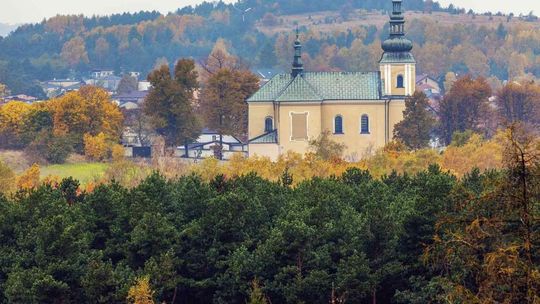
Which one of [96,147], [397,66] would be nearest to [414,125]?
[397,66]

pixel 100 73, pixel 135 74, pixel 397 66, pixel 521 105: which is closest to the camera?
pixel 397 66

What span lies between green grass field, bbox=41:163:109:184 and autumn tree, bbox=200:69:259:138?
24.8 feet

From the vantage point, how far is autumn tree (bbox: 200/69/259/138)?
79.8 m

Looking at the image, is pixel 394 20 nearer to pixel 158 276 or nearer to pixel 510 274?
pixel 158 276

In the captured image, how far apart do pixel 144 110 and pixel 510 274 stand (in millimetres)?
62258

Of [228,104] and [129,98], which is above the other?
[129,98]

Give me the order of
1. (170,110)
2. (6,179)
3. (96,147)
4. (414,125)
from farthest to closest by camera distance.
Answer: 1. (170,110)
2. (96,147)
3. (414,125)
4. (6,179)

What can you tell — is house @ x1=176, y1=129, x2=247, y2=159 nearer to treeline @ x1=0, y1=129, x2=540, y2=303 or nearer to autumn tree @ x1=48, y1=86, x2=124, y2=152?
autumn tree @ x1=48, y1=86, x2=124, y2=152

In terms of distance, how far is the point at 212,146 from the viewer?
258ft

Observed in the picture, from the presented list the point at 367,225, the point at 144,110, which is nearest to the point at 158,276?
the point at 367,225

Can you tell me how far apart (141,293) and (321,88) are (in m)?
45.8

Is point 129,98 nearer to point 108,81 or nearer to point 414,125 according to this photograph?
point 108,81

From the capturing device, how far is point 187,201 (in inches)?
1565

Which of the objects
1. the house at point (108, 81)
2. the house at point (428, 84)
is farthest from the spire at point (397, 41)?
the house at point (108, 81)
